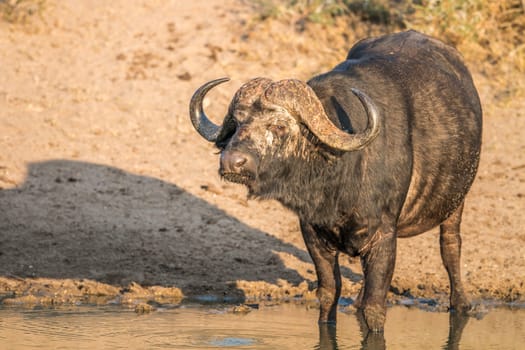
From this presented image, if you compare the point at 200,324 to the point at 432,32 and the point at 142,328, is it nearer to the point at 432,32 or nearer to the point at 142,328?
the point at 142,328

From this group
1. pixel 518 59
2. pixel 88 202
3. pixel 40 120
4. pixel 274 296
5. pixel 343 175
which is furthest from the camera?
pixel 518 59

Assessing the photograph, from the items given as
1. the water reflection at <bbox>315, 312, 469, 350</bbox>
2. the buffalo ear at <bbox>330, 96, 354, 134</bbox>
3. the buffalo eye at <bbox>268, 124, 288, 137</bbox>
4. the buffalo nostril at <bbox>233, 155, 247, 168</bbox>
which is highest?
the buffalo ear at <bbox>330, 96, 354, 134</bbox>

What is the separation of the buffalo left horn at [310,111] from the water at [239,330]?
1420 millimetres

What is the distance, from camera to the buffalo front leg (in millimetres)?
7094

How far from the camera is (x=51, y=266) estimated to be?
8734mm

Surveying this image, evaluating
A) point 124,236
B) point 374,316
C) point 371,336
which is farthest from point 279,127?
point 124,236

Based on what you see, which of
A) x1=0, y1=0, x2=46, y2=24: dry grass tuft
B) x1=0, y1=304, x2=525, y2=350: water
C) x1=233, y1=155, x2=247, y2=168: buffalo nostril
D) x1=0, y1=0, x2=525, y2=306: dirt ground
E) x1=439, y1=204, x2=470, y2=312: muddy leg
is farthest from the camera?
x1=0, y1=0, x2=46, y2=24: dry grass tuft

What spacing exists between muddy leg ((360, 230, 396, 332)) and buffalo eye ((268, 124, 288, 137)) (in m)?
0.98

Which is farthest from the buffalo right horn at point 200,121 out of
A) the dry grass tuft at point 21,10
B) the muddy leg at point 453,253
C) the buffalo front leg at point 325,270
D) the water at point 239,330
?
the dry grass tuft at point 21,10

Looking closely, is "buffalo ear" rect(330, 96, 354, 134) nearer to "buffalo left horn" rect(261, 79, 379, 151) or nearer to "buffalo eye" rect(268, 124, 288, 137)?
"buffalo left horn" rect(261, 79, 379, 151)

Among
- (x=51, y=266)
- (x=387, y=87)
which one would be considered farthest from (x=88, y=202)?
(x=387, y=87)

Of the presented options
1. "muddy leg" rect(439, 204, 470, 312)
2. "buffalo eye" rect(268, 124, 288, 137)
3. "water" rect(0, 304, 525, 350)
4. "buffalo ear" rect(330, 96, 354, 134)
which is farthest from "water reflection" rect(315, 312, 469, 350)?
"buffalo eye" rect(268, 124, 288, 137)

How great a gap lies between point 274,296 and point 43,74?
5.25 m

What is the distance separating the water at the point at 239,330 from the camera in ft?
22.1
